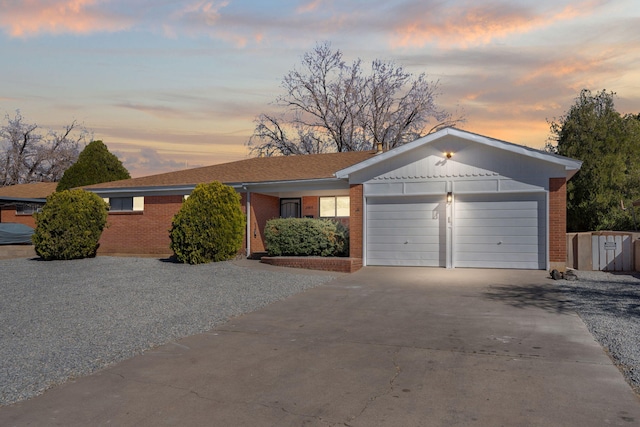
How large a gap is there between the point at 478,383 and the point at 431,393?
2.00 ft

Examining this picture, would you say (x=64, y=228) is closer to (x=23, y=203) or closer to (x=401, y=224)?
(x=23, y=203)

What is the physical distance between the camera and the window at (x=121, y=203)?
2159cm

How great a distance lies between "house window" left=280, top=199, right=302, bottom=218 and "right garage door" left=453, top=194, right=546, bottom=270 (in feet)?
26.8

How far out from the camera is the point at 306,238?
16016 millimetres

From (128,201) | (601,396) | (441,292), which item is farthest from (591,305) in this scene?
(128,201)

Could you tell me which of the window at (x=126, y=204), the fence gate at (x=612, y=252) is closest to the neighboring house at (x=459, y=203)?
the fence gate at (x=612, y=252)

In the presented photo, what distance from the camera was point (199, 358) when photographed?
6152mm

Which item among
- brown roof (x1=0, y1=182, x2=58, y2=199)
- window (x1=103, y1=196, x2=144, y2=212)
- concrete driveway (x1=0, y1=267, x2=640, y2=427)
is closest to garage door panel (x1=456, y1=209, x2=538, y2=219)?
concrete driveway (x1=0, y1=267, x2=640, y2=427)

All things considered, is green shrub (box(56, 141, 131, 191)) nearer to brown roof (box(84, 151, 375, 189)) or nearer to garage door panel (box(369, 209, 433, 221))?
brown roof (box(84, 151, 375, 189))

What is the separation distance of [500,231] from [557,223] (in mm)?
1526

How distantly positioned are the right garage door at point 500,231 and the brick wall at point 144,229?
11.4 m

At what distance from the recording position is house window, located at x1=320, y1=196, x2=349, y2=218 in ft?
67.7

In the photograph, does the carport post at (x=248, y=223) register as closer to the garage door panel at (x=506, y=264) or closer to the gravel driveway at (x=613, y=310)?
the garage door panel at (x=506, y=264)

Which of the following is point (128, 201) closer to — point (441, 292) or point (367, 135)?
point (441, 292)
